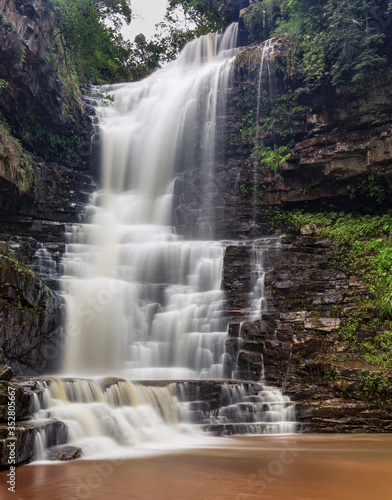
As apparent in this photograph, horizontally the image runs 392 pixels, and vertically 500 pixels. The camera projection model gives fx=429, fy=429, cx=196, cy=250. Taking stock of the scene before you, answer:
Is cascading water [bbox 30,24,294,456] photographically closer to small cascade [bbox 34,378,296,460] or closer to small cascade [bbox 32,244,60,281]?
small cascade [bbox 34,378,296,460]

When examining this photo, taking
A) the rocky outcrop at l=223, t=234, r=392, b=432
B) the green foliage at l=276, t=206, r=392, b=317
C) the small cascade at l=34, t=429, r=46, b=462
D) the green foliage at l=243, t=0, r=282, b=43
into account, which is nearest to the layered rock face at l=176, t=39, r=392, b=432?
the rocky outcrop at l=223, t=234, r=392, b=432

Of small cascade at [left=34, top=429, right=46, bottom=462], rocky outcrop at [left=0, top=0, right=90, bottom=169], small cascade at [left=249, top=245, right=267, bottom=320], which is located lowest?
small cascade at [left=34, top=429, right=46, bottom=462]

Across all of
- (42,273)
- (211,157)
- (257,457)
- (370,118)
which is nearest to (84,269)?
(42,273)

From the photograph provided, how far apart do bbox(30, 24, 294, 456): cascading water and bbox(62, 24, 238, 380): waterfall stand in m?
0.04

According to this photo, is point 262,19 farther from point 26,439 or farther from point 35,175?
point 26,439

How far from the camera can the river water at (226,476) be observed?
466cm

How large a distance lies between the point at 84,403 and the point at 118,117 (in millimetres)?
18602

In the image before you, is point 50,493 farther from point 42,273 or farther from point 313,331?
point 42,273

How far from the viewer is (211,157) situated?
21281 mm

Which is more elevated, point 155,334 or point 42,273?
point 42,273

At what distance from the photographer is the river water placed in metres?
4.66

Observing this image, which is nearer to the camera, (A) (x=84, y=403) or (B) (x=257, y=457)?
(B) (x=257, y=457)

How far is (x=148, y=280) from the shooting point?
15805 mm

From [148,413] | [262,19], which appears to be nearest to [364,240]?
[148,413]
